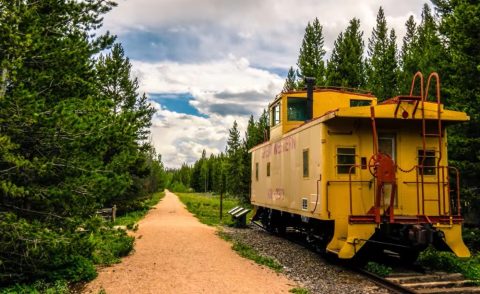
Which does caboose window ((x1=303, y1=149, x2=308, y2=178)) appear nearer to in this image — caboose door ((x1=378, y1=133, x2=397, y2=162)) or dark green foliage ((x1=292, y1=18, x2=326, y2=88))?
caboose door ((x1=378, y1=133, x2=397, y2=162))

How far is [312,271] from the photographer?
945 cm

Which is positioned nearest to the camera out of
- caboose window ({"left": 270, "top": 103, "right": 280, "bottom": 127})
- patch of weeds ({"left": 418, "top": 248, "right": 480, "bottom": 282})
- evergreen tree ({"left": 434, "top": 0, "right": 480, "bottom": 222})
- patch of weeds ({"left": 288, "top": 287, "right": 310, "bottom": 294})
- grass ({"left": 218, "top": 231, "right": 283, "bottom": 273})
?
patch of weeds ({"left": 288, "top": 287, "right": 310, "bottom": 294})

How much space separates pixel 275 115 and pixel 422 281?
24.0 ft

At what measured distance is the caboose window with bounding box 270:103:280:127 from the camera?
14.0m

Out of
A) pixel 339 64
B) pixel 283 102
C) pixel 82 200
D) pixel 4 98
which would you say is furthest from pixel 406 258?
pixel 339 64

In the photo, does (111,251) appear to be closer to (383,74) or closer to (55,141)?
(55,141)

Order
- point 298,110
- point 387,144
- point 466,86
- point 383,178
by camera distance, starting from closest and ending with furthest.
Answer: point 383,178 → point 387,144 → point 298,110 → point 466,86

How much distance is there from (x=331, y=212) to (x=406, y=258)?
2088 mm

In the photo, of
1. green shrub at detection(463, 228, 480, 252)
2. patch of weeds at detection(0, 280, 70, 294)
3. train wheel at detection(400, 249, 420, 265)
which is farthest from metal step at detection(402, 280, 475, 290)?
patch of weeds at detection(0, 280, 70, 294)

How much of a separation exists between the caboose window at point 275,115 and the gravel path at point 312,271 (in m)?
3.79

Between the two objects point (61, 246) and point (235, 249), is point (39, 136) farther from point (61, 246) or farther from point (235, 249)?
point (235, 249)

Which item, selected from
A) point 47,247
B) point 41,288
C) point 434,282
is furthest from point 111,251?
point 434,282

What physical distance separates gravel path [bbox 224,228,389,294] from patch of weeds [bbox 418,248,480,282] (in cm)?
200

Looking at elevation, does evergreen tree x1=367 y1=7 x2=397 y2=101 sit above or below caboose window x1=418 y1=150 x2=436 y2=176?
above
